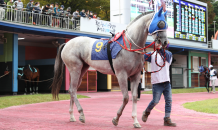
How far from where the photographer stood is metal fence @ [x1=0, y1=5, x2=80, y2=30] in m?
16.7

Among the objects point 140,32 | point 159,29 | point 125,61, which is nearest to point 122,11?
point 140,32

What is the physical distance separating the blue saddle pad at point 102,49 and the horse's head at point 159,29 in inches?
34.9

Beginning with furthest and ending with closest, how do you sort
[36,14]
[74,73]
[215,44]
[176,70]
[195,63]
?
[215,44] → [195,63] → [176,70] → [36,14] → [74,73]

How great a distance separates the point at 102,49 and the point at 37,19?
41.8 ft

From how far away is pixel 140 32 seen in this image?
625 centimetres

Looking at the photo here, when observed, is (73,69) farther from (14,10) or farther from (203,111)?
(14,10)

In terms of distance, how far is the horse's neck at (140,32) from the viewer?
6.24 metres

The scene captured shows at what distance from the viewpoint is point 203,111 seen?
9.78m

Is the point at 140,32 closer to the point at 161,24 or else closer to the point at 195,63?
the point at 161,24

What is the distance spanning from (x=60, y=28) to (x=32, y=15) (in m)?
2.22

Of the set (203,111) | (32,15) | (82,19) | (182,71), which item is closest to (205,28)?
(182,71)

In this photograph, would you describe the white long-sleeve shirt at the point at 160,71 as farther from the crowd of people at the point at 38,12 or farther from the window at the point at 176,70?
the window at the point at 176,70

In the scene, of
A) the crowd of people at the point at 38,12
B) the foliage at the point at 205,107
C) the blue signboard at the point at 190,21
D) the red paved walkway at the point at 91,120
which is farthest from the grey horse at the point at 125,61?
the blue signboard at the point at 190,21

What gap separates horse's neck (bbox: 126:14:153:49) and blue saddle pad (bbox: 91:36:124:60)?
33 centimetres
